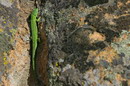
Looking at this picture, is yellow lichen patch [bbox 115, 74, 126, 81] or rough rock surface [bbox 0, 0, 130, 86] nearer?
yellow lichen patch [bbox 115, 74, 126, 81]

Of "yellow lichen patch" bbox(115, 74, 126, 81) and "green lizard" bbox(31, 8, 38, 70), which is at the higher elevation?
"green lizard" bbox(31, 8, 38, 70)

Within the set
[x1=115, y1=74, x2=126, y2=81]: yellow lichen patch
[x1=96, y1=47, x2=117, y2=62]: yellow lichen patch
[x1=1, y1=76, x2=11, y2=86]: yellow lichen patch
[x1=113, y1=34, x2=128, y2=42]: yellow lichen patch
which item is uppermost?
[x1=113, y1=34, x2=128, y2=42]: yellow lichen patch

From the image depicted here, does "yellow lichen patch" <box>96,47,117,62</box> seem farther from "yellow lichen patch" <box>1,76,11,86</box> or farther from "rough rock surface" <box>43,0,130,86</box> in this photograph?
"yellow lichen patch" <box>1,76,11,86</box>

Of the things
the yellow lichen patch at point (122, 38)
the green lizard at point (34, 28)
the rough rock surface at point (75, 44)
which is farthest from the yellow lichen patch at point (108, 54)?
the green lizard at point (34, 28)

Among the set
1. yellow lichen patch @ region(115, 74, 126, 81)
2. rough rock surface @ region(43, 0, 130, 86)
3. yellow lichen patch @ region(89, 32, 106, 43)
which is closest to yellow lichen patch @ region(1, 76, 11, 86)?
rough rock surface @ region(43, 0, 130, 86)

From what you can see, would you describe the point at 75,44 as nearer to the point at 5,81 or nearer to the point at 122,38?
the point at 122,38

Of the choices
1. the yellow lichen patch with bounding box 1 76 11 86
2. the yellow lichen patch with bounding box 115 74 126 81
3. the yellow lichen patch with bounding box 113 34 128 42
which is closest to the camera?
the yellow lichen patch with bounding box 115 74 126 81

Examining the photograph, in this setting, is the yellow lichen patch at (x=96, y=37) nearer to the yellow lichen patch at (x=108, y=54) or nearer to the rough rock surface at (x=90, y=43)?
the rough rock surface at (x=90, y=43)

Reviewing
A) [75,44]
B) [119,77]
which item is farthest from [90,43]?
[119,77]

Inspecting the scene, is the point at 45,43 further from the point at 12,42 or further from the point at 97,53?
the point at 97,53
